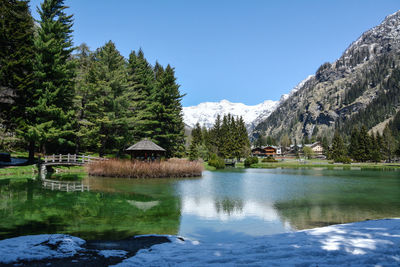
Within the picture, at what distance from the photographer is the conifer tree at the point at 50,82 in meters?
29.8

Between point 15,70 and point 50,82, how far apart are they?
335 centimetres

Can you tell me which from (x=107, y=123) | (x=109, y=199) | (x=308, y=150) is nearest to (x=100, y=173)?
(x=107, y=123)

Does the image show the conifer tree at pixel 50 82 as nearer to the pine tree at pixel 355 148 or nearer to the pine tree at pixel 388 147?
the pine tree at pixel 355 148

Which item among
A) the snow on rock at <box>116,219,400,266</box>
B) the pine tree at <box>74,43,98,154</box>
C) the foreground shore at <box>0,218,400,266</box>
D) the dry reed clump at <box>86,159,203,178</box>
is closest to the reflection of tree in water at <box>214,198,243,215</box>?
the foreground shore at <box>0,218,400,266</box>

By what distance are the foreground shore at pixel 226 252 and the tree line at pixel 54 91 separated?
25.9 m

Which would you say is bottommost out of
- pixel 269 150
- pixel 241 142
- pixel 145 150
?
pixel 145 150

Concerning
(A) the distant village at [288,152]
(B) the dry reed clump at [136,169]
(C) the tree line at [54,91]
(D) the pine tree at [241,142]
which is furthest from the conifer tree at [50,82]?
(A) the distant village at [288,152]

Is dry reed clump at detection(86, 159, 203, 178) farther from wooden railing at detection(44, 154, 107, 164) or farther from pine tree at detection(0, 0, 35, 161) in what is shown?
pine tree at detection(0, 0, 35, 161)

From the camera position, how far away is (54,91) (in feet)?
102

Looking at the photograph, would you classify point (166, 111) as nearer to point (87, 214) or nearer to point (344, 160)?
point (87, 214)

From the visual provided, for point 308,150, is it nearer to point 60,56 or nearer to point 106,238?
point 60,56

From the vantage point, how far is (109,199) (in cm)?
1510

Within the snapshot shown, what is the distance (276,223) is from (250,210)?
2614 millimetres

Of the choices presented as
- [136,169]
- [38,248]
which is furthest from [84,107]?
[38,248]
